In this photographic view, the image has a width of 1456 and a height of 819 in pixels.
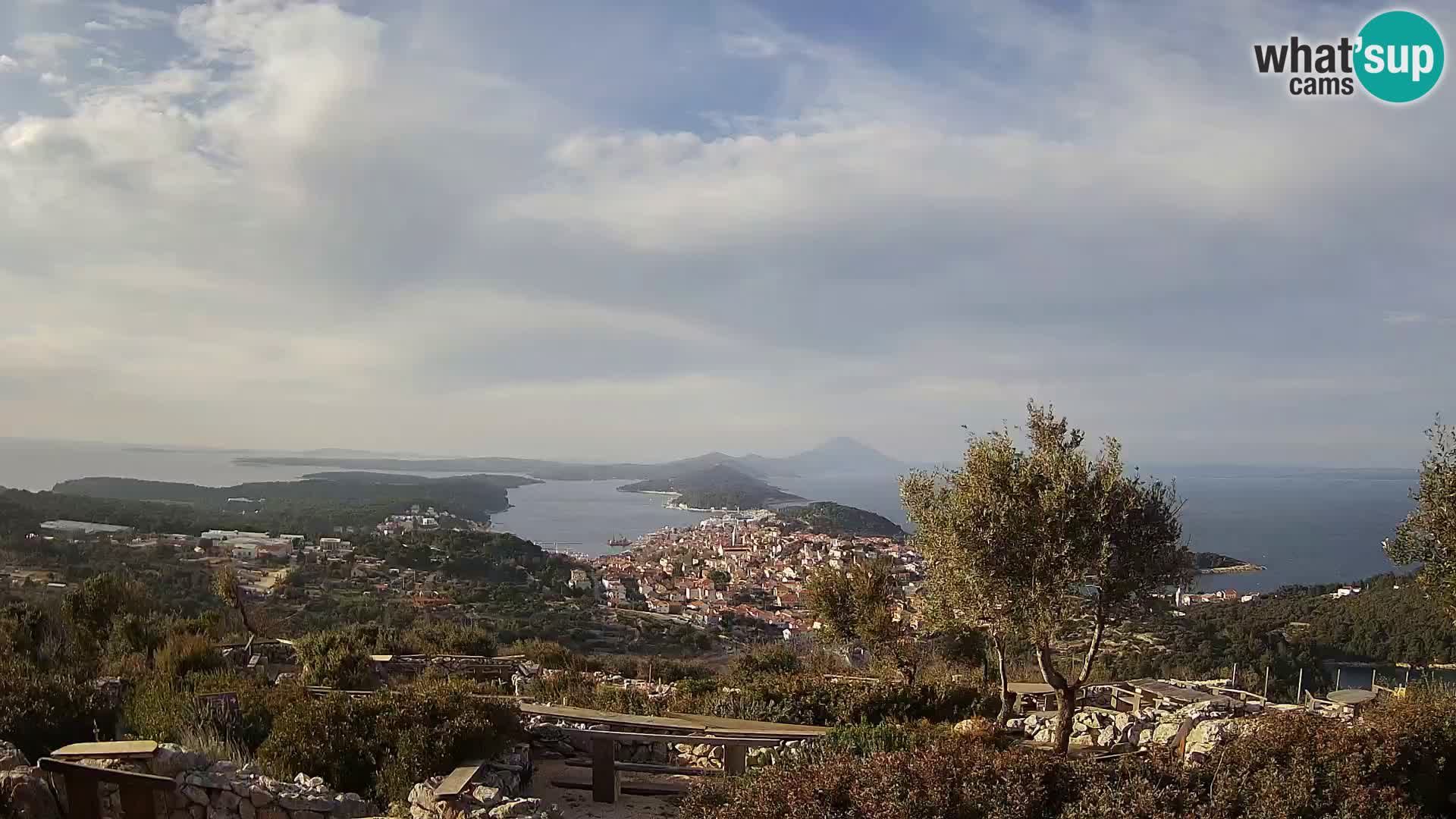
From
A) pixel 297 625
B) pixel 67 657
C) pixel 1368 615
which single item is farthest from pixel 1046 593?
pixel 297 625

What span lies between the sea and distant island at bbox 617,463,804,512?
247cm

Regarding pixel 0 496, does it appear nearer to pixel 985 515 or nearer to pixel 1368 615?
pixel 985 515

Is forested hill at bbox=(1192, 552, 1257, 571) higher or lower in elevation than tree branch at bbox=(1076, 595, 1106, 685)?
lower

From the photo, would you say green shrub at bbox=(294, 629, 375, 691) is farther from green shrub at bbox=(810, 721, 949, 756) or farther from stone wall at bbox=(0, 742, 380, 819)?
green shrub at bbox=(810, 721, 949, 756)

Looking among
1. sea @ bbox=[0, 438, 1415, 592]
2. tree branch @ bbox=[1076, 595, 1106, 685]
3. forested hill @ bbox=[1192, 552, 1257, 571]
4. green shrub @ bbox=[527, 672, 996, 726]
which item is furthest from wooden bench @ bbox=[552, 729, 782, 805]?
forested hill @ bbox=[1192, 552, 1257, 571]

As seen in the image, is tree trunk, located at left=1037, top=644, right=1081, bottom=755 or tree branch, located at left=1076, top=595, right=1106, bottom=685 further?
tree trunk, located at left=1037, top=644, right=1081, bottom=755

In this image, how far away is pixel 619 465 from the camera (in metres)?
139

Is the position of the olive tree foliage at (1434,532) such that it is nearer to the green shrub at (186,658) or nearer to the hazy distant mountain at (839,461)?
the green shrub at (186,658)

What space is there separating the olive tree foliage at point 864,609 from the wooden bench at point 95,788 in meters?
10.2

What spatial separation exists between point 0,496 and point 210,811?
36.5 metres

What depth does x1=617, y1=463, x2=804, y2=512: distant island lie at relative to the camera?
234ft

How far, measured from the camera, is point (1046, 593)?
7.79m

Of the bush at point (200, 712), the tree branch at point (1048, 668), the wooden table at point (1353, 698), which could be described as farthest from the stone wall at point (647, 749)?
the wooden table at point (1353, 698)

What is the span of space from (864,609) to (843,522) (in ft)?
109
